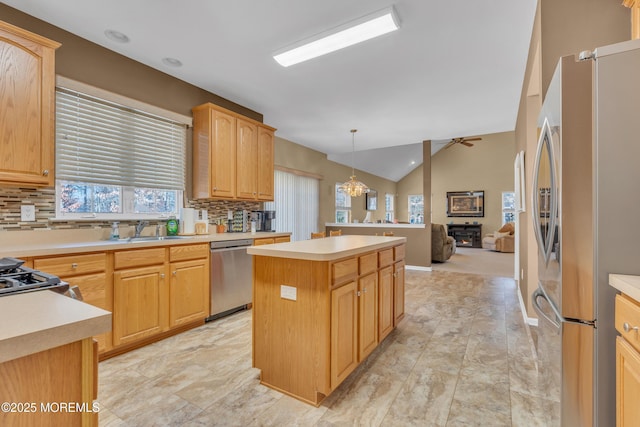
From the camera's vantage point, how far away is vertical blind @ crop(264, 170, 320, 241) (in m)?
5.75

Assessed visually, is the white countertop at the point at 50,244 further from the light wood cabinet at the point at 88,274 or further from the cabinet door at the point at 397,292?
the cabinet door at the point at 397,292

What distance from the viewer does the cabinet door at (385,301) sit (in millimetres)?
2395

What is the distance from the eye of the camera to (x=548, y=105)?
137cm

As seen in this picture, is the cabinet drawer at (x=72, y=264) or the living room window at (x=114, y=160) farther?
the living room window at (x=114, y=160)

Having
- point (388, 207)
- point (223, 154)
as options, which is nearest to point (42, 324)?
point (223, 154)

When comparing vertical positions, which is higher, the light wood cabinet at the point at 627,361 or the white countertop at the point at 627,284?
the white countertop at the point at 627,284

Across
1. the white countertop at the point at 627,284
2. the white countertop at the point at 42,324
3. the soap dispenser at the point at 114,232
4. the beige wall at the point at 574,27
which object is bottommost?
the white countertop at the point at 42,324

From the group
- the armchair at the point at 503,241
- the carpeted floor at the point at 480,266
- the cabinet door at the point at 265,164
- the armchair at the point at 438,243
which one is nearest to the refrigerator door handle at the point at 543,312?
the cabinet door at the point at 265,164

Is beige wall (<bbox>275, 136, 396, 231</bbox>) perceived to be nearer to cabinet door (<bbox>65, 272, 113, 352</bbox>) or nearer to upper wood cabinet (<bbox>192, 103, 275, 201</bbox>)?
upper wood cabinet (<bbox>192, 103, 275, 201</bbox>)

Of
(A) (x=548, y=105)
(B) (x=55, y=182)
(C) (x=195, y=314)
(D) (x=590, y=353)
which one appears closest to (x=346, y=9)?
(A) (x=548, y=105)

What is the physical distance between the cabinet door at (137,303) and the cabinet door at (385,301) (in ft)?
6.09

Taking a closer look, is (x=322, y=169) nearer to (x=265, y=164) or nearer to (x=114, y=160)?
(x=265, y=164)

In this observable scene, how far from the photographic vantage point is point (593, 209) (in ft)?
3.65

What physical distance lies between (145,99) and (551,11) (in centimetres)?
352
